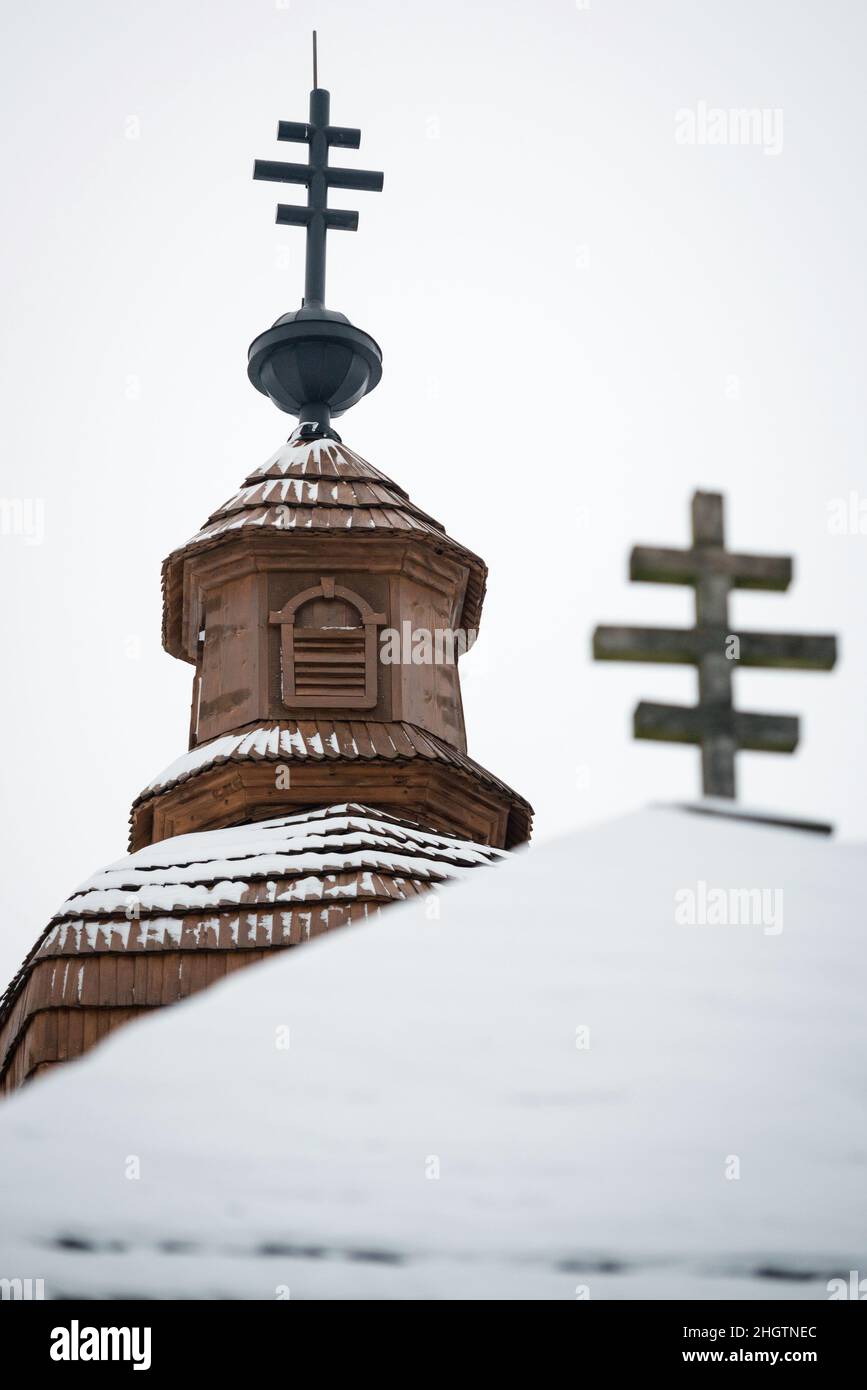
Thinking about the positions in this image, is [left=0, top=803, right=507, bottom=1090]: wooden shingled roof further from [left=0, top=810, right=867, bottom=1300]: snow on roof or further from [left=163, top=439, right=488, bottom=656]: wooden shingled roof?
[left=0, top=810, right=867, bottom=1300]: snow on roof

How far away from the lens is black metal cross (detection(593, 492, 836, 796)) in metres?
7.32

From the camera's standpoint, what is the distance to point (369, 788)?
17625mm

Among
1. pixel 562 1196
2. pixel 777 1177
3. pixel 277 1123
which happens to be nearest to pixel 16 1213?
pixel 277 1123

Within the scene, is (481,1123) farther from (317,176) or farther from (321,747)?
(317,176)

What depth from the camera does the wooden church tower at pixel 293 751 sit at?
50.9ft

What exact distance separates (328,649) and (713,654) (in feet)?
36.4

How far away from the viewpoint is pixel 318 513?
63.0 feet

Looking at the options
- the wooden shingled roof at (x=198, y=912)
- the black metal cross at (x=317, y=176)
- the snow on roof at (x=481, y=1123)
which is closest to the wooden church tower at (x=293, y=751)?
the wooden shingled roof at (x=198, y=912)

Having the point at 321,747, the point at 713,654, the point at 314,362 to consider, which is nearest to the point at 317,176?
the point at 314,362

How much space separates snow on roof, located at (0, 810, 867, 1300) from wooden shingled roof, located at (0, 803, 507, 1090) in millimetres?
8677

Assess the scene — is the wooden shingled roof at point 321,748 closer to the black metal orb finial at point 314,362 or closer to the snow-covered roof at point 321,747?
the snow-covered roof at point 321,747

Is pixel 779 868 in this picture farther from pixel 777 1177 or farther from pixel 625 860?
pixel 777 1177

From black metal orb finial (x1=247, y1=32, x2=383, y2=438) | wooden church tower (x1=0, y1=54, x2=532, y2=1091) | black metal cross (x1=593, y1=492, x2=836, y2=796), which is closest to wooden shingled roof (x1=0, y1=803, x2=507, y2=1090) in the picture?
wooden church tower (x1=0, y1=54, x2=532, y2=1091)

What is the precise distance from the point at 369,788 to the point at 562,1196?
40.5 feet
